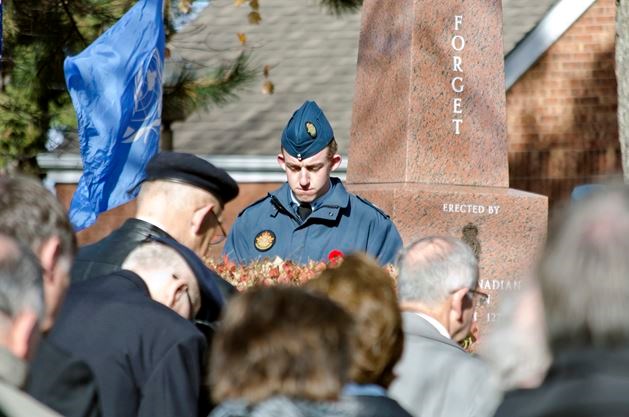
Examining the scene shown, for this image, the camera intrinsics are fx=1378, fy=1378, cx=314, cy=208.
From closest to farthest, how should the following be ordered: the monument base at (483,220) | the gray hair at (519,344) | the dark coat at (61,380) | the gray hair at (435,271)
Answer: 1. the gray hair at (519,344)
2. the dark coat at (61,380)
3. the gray hair at (435,271)
4. the monument base at (483,220)

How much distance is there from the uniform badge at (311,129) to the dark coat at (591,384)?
4.51 meters

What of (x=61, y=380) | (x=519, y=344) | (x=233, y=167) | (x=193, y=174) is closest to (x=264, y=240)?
(x=193, y=174)

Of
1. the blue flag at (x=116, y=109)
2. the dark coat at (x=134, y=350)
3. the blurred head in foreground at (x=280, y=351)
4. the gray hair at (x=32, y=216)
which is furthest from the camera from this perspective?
the blue flag at (x=116, y=109)

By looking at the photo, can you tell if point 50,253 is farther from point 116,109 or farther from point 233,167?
point 233,167

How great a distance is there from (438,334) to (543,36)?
44.7 feet

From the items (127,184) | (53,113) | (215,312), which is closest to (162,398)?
(215,312)

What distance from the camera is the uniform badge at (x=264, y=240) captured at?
6965mm

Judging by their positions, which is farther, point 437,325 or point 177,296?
point 177,296

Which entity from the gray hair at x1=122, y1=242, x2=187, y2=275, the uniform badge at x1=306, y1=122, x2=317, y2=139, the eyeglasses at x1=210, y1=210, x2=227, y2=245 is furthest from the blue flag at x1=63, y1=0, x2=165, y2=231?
the gray hair at x1=122, y1=242, x2=187, y2=275

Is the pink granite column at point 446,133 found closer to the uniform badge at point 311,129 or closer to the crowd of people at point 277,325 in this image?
the uniform badge at point 311,129

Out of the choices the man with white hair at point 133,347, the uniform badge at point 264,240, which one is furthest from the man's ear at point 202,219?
the uniform badge at point 264,240

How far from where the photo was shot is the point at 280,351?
281cm

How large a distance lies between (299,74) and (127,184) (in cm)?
1275

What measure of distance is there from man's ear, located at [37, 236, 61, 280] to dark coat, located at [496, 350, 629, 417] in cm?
128
